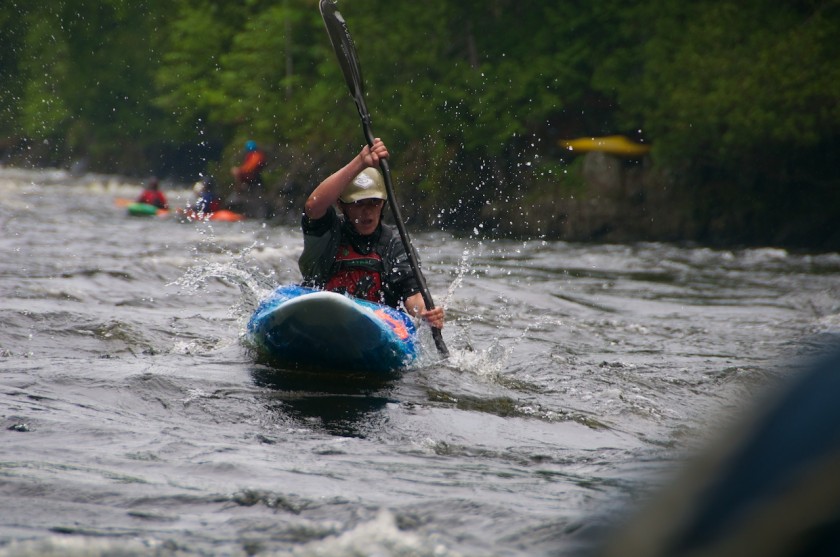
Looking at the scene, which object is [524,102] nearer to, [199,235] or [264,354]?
[199,235]

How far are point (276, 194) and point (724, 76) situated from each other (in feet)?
37.5

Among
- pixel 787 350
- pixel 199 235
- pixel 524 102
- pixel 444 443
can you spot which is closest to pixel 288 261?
pixel 199 235

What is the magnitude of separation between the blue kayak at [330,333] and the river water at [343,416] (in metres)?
0.14

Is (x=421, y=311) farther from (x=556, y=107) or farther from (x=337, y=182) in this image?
(x=556, y=107)

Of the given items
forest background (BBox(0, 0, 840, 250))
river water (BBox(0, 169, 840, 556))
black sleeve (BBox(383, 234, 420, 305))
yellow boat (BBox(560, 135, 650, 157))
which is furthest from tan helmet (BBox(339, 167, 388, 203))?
yellow boat (BBox(560, 135, 650, 157))

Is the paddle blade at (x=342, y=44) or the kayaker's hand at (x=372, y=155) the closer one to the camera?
the kayaker's hand at (x=372, y=155)

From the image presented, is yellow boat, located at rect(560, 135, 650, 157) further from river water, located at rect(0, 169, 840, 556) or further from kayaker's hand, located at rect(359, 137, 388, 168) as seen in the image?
kayaker's hand, located at rect(359, 137, 388, 168)

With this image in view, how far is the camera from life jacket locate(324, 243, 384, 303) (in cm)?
543

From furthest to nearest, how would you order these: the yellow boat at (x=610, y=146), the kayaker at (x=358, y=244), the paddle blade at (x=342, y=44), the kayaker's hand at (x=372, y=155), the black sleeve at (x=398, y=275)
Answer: the yellow boat at (x=610, y=146)
the paddle blade at (x=342, y=44)
the black sleeve at (x=398, y=275)
the kayaker at (x=358, y=244)
the kayaker's hand at (x=372, y=155)

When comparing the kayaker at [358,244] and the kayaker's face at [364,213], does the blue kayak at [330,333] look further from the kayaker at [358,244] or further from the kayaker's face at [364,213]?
the kayaker's face at [364,213]

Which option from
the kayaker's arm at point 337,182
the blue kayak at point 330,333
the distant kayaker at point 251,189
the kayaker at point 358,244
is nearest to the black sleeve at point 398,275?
the kayaker at point 358,244

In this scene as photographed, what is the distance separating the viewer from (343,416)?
4.09 meters

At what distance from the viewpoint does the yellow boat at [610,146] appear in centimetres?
1958

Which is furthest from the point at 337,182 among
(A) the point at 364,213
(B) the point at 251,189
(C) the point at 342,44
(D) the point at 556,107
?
(B) the point at 251,189
